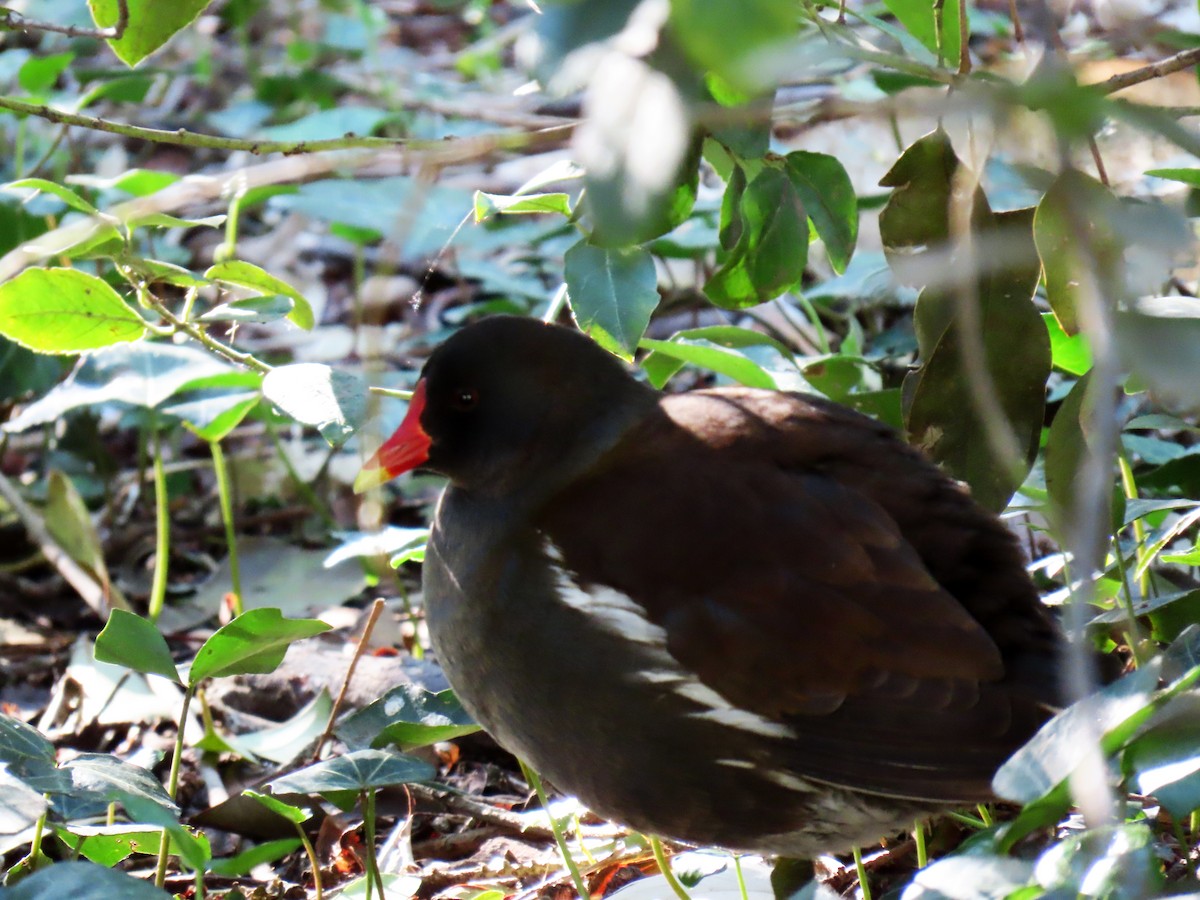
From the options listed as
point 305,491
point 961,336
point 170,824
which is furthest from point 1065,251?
point 305,491

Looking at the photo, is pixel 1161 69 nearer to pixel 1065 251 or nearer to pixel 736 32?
pixel 1065 251

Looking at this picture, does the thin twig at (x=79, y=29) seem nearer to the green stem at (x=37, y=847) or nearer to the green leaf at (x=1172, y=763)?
the green stem at (x=37, y=847)

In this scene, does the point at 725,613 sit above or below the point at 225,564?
above

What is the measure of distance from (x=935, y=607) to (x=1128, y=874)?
101cm

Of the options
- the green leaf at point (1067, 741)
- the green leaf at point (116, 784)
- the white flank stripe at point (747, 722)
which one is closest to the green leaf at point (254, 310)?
the green leaf at point (116, 784)

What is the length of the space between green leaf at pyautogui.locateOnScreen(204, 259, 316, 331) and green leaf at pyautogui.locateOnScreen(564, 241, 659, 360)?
1.90 feet

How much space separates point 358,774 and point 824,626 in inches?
33.5

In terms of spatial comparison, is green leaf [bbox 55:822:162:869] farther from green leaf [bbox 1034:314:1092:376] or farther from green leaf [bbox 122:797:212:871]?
green leaf [bbox 1034:314:1092:376]

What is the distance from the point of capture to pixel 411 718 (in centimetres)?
272

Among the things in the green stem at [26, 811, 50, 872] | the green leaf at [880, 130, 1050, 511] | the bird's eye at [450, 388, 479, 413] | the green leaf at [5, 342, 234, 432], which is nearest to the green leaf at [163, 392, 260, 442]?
the green leaf at [5, 342, 234, 432]

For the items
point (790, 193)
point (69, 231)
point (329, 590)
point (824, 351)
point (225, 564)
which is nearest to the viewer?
point (69, 231)

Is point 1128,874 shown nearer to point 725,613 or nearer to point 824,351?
point 725,613

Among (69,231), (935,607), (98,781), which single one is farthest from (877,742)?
(69,231)

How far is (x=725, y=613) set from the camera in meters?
2.47
